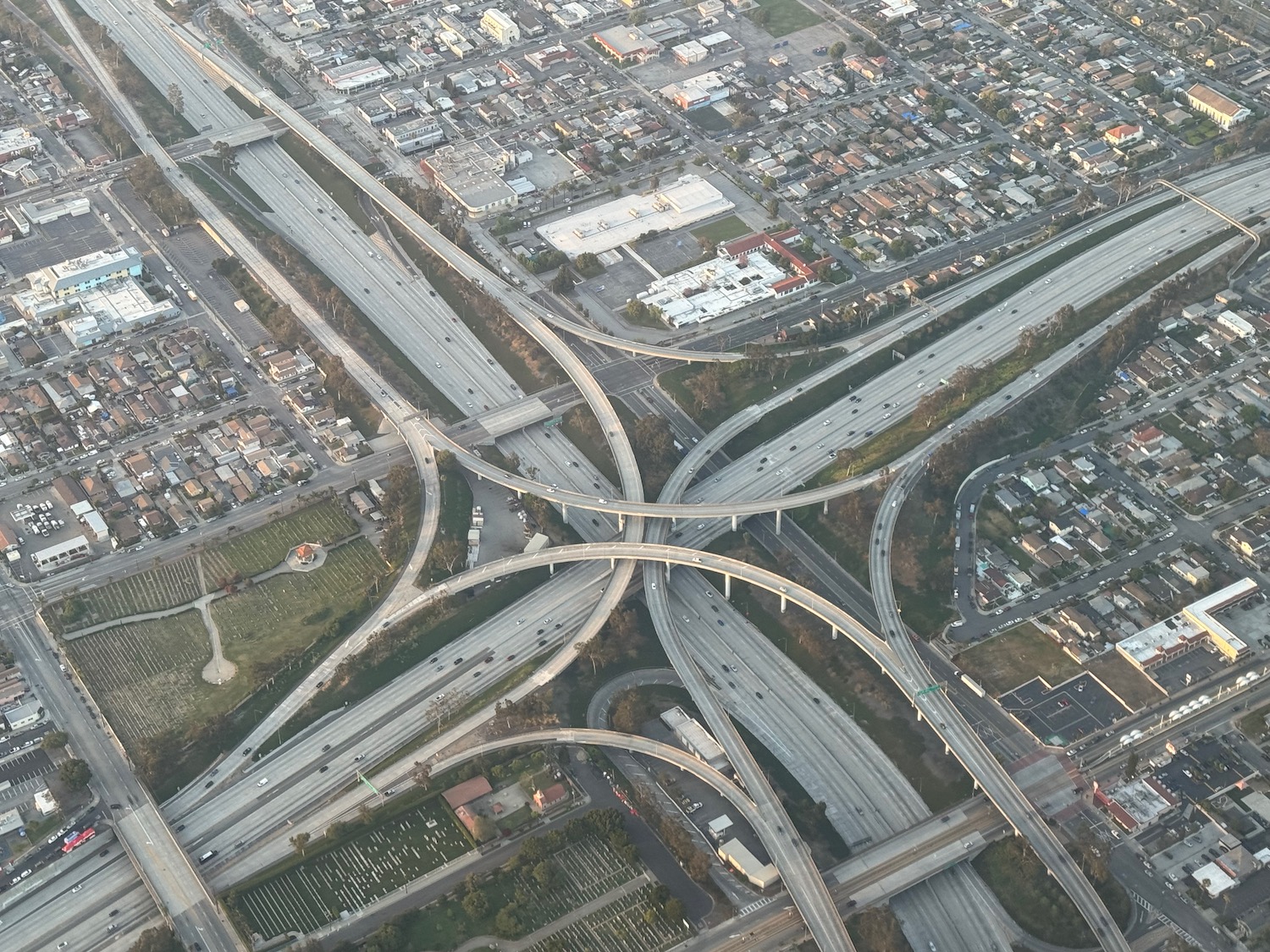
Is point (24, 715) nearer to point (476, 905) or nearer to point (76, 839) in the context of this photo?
point (76, 839)

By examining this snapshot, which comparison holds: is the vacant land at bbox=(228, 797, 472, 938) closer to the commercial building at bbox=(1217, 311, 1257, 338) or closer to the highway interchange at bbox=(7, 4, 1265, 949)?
the highway interchange at bbox=(7, 4, 1265, 949)

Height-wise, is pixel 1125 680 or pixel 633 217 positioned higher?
pixel 1125 680

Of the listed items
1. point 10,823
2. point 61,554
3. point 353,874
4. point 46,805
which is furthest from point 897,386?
point 10,823

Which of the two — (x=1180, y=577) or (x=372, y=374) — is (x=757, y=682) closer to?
(x=1180, y=577)

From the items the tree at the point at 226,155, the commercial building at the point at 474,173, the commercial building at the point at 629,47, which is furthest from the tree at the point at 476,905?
the commercial building at the point at 629,47

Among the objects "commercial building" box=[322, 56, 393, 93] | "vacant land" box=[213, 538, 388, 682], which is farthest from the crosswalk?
"commercial building" box=[322, 56, 393, 93]

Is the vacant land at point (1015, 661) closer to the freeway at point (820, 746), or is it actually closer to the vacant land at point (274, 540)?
the freeway at point (820, 746)

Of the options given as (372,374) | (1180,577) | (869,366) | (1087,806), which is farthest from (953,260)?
(1087,806)
